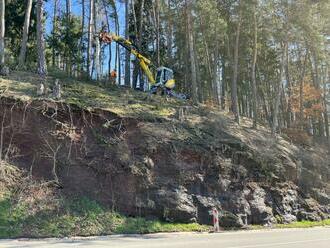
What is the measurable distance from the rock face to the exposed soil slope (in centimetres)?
4

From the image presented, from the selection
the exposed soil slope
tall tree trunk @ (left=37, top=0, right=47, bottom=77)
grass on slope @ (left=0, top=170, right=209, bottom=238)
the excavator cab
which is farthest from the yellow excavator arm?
grass on slope @ (left=0, top=170, right=209, bottom=238)

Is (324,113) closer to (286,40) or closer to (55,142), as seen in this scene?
(286,40)

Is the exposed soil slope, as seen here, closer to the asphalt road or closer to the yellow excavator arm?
the asphalt road

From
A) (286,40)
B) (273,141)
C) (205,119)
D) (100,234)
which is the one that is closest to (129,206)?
(100,234)

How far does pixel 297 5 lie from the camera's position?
3238 cm

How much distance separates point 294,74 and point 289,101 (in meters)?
6.42

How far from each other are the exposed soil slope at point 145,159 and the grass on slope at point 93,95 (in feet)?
0.26

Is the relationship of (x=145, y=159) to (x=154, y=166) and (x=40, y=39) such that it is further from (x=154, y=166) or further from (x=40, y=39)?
(x=40, y=39)

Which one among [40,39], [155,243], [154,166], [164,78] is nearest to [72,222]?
[155,243]

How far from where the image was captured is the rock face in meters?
20.1

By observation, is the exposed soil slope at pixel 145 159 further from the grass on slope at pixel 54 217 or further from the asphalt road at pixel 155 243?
the asphalt road at pixel 155 243

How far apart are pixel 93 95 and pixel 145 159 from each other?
5366 mm

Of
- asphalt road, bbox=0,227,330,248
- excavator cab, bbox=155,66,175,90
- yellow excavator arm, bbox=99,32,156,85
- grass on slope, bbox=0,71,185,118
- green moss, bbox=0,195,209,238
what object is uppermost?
yellow excavator arm, bbox=99,32,156,85

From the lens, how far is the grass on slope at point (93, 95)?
22438 millimetres
